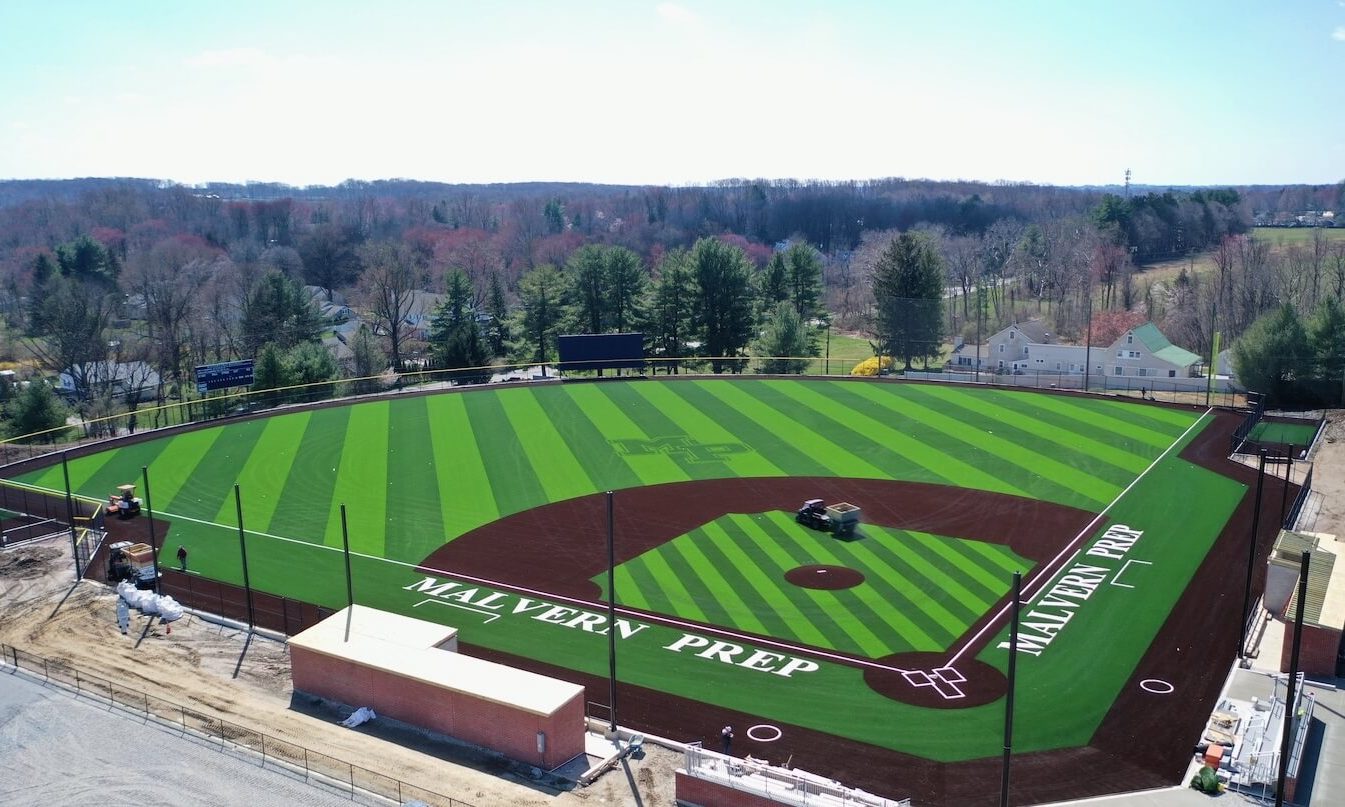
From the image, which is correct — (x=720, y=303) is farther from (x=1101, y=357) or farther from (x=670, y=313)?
(x=1101, y=357)

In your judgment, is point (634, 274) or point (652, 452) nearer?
point (652, 452)


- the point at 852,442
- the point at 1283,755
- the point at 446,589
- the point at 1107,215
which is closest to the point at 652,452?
the point at 852,442

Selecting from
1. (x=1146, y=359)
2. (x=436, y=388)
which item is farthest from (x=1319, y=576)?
(x=436, y=388)

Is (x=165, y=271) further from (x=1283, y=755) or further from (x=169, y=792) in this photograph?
(x=1283, y=755)

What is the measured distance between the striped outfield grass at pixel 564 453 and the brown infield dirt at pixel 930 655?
2.48 m

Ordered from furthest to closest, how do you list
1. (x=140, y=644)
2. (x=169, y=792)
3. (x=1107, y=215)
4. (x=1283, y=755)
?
(x=1107, y=215) → (x=140, y=644) → (x=169, y=792) → (x=1283, y=755)

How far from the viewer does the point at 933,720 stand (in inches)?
1006

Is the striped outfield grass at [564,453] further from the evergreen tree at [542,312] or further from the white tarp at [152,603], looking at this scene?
the evergreen tree at [542,312]

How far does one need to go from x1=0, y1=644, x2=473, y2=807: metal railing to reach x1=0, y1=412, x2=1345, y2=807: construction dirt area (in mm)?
265

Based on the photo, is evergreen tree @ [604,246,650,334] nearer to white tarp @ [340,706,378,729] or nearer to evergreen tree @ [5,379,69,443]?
evergreen tree @ [5,379,69,443]

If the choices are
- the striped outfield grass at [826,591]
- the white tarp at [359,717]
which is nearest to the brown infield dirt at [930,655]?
the striped outfield grass at [826,591]

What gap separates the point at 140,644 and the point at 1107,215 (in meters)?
158

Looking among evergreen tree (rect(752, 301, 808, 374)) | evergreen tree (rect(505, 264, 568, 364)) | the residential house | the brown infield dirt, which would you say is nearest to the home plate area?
the brown infield dirt

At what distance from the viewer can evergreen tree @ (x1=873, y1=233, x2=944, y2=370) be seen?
88875 mm
